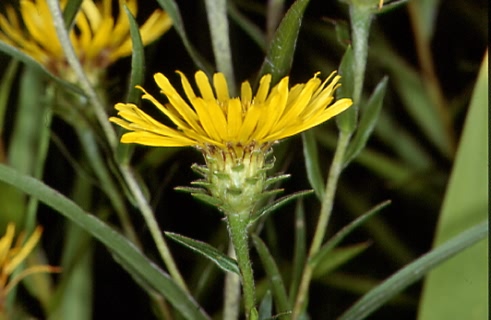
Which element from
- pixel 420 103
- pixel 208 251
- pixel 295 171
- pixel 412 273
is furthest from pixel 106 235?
pixel 420 103

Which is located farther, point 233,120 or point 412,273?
point 412,273

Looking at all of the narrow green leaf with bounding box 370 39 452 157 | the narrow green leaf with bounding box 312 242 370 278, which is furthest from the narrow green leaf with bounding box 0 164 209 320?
the narrow green leaf with bounding box 370 39 452 157

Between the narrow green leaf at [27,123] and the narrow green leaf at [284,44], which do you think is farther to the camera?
the narrow green leaf at [27,123]

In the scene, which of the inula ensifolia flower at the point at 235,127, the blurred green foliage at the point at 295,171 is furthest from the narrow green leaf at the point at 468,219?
the inula ensifolia flower at the point at 235,127

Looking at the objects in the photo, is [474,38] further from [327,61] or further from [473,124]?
[473,124]

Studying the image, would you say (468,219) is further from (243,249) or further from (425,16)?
(425,16)

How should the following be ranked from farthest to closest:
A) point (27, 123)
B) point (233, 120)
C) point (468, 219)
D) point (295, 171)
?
point (295, 171)
point (27, 123)
point (468, 219)
point (233, 120)

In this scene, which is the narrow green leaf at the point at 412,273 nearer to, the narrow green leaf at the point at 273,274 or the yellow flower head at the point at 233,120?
the narrow green leaf at the point at 273,274
